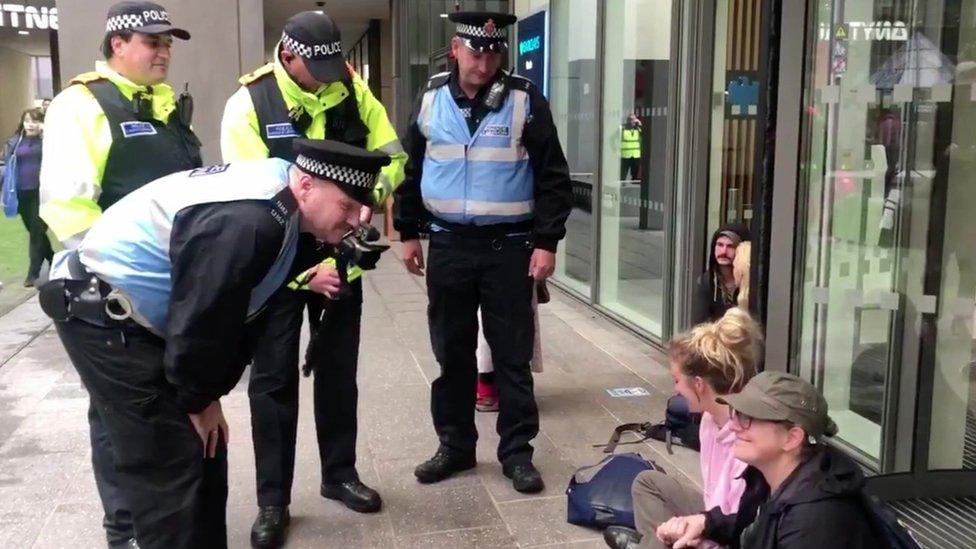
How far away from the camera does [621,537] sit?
130 inches

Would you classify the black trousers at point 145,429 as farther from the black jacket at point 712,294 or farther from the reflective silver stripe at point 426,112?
the black jacket at point 712,294

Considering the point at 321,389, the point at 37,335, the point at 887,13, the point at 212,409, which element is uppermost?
the point at 887,13

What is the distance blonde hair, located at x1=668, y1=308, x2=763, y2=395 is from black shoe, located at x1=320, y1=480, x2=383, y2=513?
1485 millimetres

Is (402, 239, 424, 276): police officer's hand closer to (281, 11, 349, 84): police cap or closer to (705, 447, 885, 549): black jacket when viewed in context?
(281, 11, 349, 84): police cap

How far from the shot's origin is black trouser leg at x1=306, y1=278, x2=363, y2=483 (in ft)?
11.9

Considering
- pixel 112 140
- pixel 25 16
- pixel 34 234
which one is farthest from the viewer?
pixel 25 16

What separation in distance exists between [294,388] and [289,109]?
105cm

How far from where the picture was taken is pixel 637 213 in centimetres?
686

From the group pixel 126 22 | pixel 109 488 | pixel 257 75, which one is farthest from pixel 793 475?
pixel 126 22

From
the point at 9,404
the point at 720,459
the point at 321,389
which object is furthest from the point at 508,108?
the point at 9,404

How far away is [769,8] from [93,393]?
2.75 metres

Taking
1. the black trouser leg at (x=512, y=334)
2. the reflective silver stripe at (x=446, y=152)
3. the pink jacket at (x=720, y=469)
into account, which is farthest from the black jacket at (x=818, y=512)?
the reflective silver stripe at (x=446, y=152)

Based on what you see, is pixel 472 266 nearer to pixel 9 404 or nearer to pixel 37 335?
pixel 9 404

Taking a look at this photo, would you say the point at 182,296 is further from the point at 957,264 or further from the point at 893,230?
the point at 957,264
